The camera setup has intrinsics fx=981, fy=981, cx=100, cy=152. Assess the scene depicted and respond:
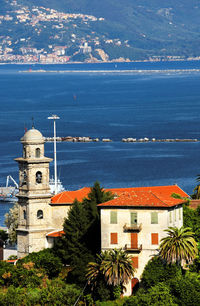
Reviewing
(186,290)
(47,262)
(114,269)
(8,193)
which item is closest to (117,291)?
(114,269)

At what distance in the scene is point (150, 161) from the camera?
439 feet

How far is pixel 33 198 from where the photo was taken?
60938 mm

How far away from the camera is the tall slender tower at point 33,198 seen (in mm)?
61031

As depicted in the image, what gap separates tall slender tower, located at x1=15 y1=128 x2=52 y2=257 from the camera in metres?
61.0

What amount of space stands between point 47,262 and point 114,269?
308 inches

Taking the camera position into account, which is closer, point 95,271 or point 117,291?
point 117,291

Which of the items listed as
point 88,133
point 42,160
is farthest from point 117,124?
point 42,160

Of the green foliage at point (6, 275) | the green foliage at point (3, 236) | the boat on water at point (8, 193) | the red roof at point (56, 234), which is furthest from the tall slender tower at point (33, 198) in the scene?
the boat on water at point (8, 193)

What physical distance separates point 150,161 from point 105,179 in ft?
60.1

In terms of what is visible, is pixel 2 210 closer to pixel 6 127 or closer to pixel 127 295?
pixel 127 295

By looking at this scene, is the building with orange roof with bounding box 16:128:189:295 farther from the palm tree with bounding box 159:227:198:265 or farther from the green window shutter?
the palm tree with bounding box 159:227:198:265

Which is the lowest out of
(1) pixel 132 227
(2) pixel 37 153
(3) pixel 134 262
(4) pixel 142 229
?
(3) pixel 134 262

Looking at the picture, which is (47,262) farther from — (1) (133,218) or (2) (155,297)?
(2) (155,297)

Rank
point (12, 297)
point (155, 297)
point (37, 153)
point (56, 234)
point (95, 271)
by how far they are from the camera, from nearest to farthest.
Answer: point (155, 297), point (95, 271), point (12, 297), point (56, 234), point (37, 153)
